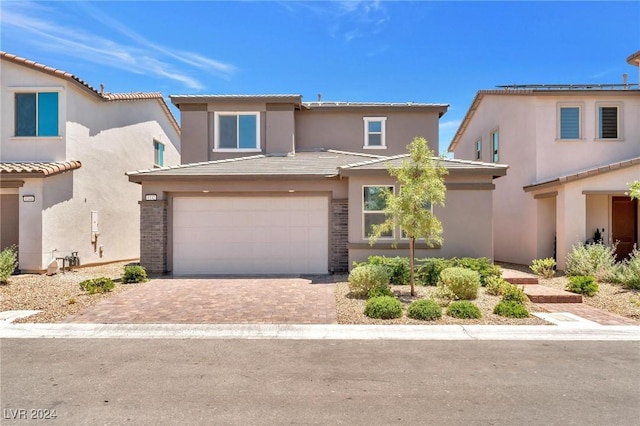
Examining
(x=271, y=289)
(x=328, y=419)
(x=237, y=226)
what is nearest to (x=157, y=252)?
(x=237, y=226)

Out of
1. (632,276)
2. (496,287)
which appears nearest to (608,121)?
(632,276)

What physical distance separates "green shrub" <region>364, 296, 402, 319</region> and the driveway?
0.77 m

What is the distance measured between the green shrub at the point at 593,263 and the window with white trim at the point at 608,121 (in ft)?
18.3

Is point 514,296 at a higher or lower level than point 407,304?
higher

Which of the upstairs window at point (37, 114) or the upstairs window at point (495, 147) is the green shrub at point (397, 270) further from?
the upstairs window at point (37, 114)

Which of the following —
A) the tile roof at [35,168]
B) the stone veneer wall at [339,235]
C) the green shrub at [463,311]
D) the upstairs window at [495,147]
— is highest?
the upstairs window at [495,147]

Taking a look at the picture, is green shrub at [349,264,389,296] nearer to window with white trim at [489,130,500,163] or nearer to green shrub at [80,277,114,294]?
green shrub at [80,277,114,294]

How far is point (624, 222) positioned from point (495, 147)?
5.96 metres

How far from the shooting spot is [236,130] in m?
16.7

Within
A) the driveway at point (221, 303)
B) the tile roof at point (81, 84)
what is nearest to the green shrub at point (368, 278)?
the driveway at point (221, 303)

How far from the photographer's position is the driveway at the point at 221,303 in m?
7.82

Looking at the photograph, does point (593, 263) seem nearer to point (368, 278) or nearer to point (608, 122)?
point (608, 122)

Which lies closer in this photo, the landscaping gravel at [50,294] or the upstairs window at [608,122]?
the landscaping gravel at [50,294]

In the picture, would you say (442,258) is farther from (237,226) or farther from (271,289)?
(237,226)
